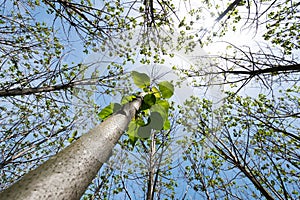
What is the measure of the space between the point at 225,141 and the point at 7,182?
7.41m

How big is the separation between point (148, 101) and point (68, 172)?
881 millimetres

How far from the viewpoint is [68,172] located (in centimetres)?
52

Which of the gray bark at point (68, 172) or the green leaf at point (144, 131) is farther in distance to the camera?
the green leaf at point (144, 131)

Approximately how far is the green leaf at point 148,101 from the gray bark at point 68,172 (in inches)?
20.8

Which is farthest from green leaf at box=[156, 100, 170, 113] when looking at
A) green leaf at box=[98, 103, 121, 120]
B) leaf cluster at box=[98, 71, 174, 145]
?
green leaf at box=[98, 103, 121, 120]

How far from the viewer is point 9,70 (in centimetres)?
543

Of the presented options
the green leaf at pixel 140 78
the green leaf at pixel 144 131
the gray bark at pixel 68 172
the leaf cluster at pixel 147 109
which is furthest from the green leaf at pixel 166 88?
the gray bark at pixel 68 172

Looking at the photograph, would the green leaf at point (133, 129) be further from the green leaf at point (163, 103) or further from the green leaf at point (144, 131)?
the green leaf at point (163, 103)

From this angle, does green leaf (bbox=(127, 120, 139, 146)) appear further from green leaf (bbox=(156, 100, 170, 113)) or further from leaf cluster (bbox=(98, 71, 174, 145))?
green leaf (bbox=(156, 100, 170, 113))

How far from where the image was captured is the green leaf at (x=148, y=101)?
4.35 feet

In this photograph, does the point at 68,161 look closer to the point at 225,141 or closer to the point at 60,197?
the point at 60,197

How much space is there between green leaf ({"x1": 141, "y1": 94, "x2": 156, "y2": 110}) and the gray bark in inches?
20.8

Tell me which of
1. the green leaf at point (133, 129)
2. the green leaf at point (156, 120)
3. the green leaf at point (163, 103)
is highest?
the green leaf at point (163, 103)

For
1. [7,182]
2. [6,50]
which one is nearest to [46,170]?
[6,50]
